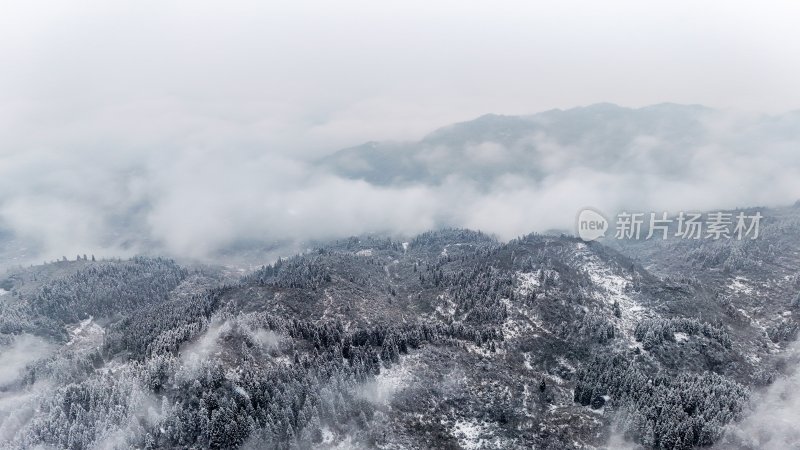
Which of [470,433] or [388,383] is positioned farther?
[388,383]

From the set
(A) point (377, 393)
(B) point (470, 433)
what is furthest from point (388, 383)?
(B) point (470, 433)

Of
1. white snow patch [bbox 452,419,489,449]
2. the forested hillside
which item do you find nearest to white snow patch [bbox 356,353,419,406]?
the forested hillside

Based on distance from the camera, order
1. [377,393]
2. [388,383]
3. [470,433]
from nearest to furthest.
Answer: [470,433] → [377,393] → [388,383]

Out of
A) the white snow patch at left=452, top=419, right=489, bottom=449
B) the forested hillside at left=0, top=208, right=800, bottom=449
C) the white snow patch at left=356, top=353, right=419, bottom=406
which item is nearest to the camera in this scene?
the forested hillside at left=0, top=208, right=800, bottom=449

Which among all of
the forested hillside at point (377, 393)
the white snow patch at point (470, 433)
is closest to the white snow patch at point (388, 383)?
the forested hillside at point (377, 393)

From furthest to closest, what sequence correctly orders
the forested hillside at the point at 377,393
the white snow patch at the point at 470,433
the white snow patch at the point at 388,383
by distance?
the white snow patch at the point at 388,383 → the white snow patch at the point at 470,433 → the forested hillside at the point at 377,393

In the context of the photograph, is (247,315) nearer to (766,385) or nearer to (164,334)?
(164,334)

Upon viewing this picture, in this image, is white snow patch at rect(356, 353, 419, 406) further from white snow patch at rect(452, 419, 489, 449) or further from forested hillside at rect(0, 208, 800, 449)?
white snow patch at rect(452, 419, 489, 449)

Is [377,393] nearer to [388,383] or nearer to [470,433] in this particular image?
[388,383]

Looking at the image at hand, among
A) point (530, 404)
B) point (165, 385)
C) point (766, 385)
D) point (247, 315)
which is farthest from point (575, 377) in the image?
point (165, 385)

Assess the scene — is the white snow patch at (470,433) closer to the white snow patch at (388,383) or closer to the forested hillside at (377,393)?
the forested hillside at (377,393)

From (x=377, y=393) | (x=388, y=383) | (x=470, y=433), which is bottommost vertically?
(x=470, y=433)
